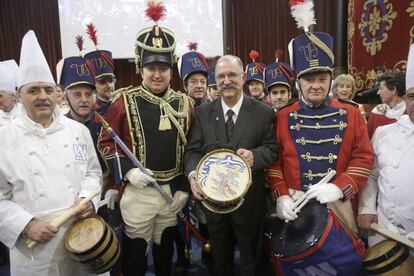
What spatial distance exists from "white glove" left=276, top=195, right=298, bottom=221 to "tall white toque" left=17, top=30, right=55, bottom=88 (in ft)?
5.31

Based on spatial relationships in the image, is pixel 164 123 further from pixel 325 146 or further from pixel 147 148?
pixel 325 146

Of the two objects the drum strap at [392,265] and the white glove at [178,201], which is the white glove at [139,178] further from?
the drum strap at [392,265]

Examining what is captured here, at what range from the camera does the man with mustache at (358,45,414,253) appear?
6.72 feet

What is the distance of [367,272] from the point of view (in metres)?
1.95

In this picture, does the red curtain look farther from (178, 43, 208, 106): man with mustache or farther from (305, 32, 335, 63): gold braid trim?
(305, 32, 335, 63): gold braid trim

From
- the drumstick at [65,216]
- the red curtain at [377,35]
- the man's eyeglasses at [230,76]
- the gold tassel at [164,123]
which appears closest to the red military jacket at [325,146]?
the man's eyeglasses at [230,76]

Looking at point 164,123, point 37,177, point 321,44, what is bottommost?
point 37,177

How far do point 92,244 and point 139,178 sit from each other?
659 mm

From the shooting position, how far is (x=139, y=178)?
242cm

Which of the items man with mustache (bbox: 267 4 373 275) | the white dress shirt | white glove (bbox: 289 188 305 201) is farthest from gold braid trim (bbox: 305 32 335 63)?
white glove (bbox: 289 188 305 201)

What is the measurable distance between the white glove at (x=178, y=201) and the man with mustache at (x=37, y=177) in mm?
683

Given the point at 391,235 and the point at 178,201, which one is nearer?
the point at 391,235

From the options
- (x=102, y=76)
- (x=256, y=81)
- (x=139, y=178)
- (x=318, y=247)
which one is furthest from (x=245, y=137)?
(x=256, y=81)

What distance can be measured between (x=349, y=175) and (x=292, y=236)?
1.81ft
